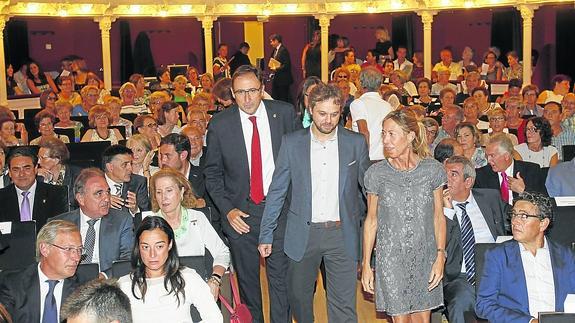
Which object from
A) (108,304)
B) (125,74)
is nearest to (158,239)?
(108,304)

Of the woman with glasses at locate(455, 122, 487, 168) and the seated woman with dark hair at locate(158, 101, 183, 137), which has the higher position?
the seated woman with dark hair at locate(158, 101, 183, 137)

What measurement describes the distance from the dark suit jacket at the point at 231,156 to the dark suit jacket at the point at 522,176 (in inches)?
82.3

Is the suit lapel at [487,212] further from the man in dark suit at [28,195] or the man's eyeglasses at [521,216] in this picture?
the man in dark suit at [28,195]

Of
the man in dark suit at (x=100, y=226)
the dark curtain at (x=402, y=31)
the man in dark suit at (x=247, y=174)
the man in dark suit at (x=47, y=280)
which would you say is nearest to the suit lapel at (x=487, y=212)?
the man in dark suit at (x=247, y=174)

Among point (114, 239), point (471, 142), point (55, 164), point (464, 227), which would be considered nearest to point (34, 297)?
point (114, 239)

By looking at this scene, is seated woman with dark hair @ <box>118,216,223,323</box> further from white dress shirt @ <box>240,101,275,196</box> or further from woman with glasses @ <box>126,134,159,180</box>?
woman with glasses @ <box>126,134,159,180</box>

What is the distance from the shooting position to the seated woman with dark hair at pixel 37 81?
667 inches

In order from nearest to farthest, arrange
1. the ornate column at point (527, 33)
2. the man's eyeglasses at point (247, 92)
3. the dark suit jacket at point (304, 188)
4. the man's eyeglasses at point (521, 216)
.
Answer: the man's eyeglasses at point (521, 216) < the dark suit jacket at point (304, 188) < the man's eyeglasses at point (247, 92) < the ornate column at point (527, 33)

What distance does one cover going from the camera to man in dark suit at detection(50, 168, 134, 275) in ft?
19.0

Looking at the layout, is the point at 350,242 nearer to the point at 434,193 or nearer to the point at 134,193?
the point at 434,193

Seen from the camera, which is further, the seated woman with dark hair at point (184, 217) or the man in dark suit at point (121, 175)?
the man in dark suit at point (121, 175)

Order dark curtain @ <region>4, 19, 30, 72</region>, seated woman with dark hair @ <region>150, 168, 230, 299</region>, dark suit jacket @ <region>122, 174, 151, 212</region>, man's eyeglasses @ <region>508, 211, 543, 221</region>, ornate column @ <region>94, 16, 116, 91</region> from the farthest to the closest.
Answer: dark curtain @ <region>4, 19, 30, 72</region>
ornate column @ <region>94, 16, 116, 91</region>
dark suit jacket @ <region>122, 174, 151, 212</region>
seated woman with dark hair @ <region>150, 168, 230, 299</region>
man's eyeglasses @ <region>508, 211, 543, 221</region>

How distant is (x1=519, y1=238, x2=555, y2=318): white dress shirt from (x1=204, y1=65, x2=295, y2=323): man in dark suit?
1.50 meters

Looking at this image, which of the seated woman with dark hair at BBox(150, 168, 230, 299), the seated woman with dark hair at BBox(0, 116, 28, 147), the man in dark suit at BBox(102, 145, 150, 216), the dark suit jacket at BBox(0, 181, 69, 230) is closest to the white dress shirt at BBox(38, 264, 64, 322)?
the seated woman with dark hair at BBox(150, 168, 230, 299)
